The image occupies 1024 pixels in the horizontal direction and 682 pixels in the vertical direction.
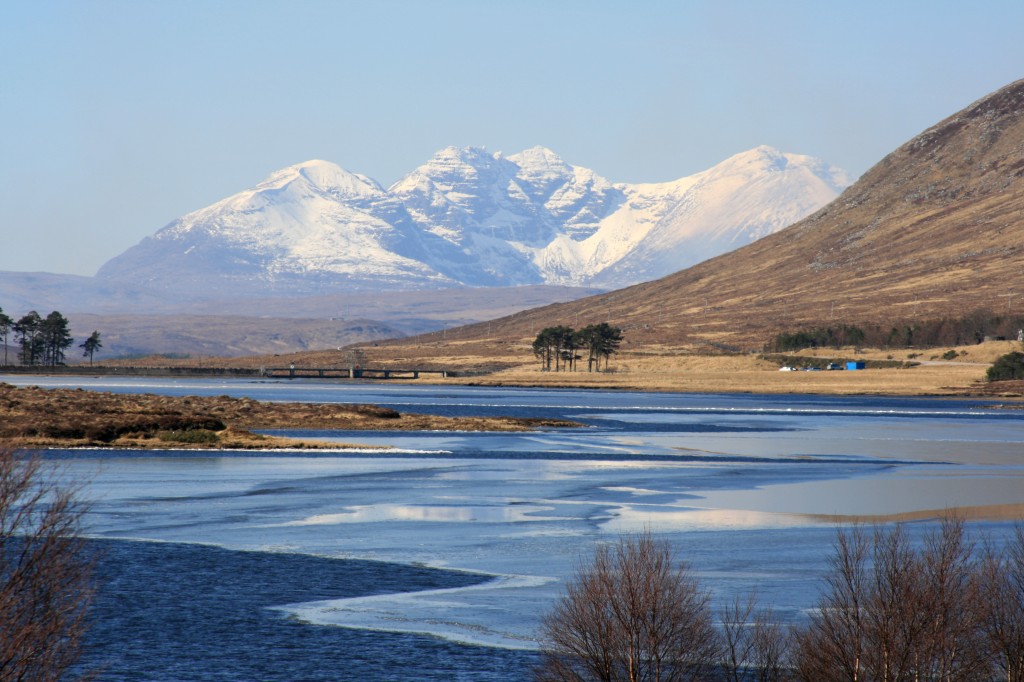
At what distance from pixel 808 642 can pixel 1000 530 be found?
1032 inches

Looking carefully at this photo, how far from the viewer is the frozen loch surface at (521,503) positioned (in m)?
35.3

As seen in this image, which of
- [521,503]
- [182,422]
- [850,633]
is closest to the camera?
[850,633]

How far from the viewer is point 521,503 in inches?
2199

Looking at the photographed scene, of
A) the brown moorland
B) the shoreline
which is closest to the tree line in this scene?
the shoreline

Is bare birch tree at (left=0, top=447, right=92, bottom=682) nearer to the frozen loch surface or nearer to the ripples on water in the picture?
the ripples on water

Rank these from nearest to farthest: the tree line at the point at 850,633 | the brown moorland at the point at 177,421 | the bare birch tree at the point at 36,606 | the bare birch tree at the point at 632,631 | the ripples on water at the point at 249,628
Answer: the bare birch tree at the point at 36,606
the tree line at the point at 850,633
the bare birch tree at the point at 632,631
the ripples on water at the point at 249,628
the brown moorland at the point at 177,421

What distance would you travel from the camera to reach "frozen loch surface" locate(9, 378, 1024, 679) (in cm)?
3534

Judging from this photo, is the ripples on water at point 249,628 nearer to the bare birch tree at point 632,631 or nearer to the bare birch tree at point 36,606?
the bare birch tree at point 632,631

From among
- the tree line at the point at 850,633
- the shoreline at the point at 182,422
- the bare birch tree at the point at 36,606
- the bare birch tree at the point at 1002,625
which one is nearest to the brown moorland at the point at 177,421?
the shoreline at the point at 182,422

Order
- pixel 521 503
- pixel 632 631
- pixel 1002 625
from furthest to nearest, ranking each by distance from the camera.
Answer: pixel 521 503 → pixel 1002 625 → pixel 632 631

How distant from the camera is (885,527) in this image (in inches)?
1886

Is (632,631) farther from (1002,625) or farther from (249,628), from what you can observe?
(249,628)

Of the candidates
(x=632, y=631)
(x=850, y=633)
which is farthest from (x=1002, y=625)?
(x=632, y=631)

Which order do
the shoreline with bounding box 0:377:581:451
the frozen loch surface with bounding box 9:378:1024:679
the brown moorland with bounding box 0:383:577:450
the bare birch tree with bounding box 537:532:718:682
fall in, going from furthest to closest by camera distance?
1. the brown moorland with bounding box 0:383:577:450
2. the shoreline with bounding box 0:377:581:451
3. the frozen loch surface with bounding box 9:378:1024:679
4. the bare birch tree with bounding box 537:532:718:682
